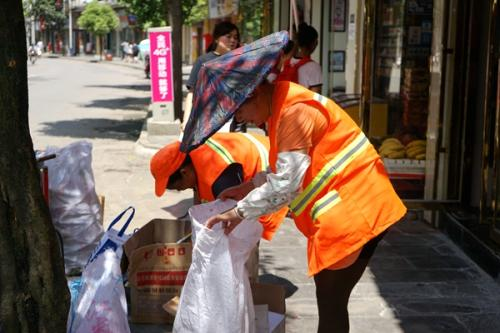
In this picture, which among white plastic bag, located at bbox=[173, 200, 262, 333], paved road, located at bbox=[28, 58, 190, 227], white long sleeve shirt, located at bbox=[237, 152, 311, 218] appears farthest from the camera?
paved road, located at bbox=[28, 58, 190, 227]

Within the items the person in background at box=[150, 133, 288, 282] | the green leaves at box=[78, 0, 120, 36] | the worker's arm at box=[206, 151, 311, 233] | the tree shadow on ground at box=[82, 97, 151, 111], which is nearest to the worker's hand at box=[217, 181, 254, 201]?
the person in background at box=[150, 133, 288, 282]

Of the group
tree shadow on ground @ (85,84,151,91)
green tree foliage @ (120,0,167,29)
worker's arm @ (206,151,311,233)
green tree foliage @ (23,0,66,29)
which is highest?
green tree foliage @ (23,0,66,29)

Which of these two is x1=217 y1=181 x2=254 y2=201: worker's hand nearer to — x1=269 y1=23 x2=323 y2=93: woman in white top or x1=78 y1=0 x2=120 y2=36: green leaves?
x1=269 y1=23 x2=323 y2=93: woman in white top

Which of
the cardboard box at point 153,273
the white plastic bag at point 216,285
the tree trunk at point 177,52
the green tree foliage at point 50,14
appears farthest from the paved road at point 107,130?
the green tree foliage at point 50,14

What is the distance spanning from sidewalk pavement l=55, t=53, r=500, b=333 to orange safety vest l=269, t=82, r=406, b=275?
5.29 feet

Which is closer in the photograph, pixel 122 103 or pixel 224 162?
pixel 224 162

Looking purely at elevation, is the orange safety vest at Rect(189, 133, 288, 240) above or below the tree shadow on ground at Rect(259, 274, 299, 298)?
above

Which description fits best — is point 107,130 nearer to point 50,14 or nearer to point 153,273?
point 153,273

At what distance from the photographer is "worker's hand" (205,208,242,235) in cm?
288

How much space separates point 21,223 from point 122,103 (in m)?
17.9

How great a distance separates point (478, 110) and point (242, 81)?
13.5ft

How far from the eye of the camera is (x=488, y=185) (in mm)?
5938

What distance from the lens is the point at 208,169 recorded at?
12.2 feet

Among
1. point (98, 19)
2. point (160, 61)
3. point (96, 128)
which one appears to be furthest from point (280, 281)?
point (98, 19)
